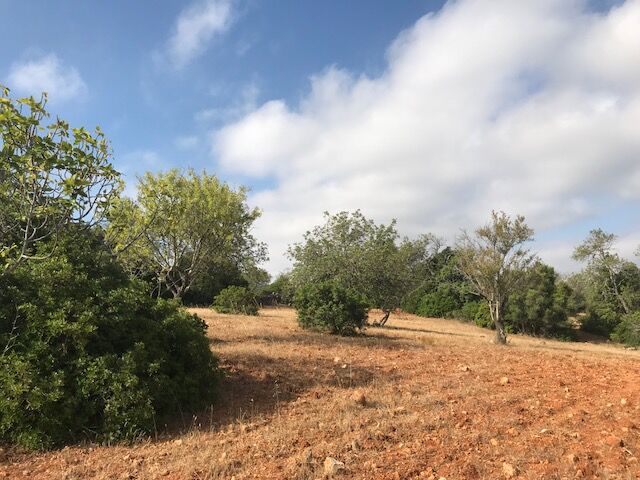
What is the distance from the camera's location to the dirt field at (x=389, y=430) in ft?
14.4

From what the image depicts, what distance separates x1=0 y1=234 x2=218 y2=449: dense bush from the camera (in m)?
5.07

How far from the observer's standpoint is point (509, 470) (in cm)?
423

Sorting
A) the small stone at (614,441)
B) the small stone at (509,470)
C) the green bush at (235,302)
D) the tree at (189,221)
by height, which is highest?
the tree at (189,221)

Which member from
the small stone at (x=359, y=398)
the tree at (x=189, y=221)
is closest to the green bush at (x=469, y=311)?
the tree at (x=189, y=221)

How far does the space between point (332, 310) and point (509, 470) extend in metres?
11.3

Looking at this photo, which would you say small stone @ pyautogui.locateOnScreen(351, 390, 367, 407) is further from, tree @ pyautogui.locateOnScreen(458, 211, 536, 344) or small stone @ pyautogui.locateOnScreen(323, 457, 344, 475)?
tree @ pyautogui.locateOnScreen(458, 211, 536, 344)

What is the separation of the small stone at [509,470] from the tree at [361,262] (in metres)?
17.5

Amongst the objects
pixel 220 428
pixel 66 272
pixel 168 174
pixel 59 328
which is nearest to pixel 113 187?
pixel 66 272

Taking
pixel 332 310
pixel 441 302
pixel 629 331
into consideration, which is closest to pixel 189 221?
pixel 332 310

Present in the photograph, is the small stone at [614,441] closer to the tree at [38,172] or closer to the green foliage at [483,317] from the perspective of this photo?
the tree at [38,172]

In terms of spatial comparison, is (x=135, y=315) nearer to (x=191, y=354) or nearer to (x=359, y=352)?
(x=191, y=354)

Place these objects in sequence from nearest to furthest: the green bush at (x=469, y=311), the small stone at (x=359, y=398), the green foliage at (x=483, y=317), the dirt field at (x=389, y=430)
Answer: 1. the dirt field at (x=389, y=430)
2. the small stone at (x=359, y=398)
3. the green foliage at (x=483, y=317)
4. the green bush at (x=469, y=311)

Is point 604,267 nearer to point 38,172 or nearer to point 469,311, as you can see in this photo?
point 469,311

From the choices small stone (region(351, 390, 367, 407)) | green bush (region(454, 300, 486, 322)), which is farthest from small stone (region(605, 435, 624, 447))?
green bush (region(454, 300, 486, 322))
